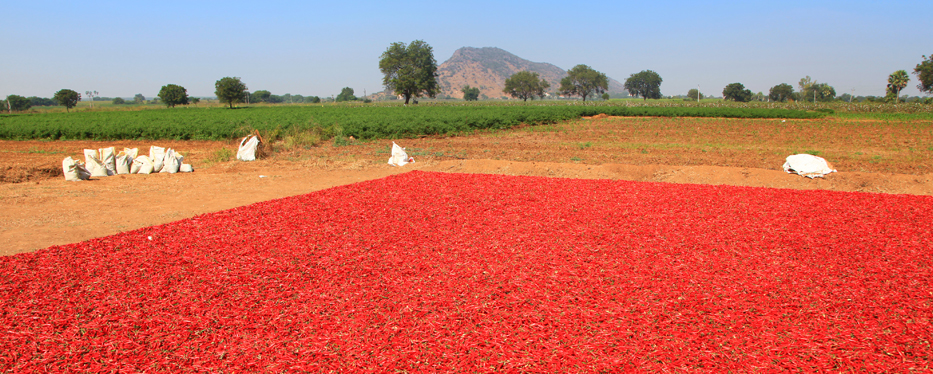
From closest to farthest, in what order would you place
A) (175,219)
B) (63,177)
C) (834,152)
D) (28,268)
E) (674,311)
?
(674,311), (28,268), (175,219), (63,177), (834,152)

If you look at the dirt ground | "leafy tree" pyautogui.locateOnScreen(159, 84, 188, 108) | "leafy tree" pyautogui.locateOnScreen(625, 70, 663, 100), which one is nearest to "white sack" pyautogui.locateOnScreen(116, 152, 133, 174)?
the dirt ground

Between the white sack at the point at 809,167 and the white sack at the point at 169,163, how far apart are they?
15809 mm

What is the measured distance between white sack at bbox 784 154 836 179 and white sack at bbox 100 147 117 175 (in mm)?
17084

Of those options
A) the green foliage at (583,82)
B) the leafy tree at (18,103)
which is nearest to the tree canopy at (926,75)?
the green foliage at (583,82)

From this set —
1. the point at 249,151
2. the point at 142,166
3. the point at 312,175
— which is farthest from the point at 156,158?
the point at 312,175

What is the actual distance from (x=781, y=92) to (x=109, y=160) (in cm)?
14678

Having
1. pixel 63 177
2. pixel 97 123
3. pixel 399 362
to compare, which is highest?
pixel 97 123

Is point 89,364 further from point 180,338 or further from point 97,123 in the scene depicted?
point 97,123

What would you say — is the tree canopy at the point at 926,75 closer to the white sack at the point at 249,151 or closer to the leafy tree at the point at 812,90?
the leafy tree at the point at 812,90

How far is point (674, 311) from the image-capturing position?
426 cm

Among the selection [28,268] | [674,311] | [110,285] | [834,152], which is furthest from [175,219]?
[834,152]

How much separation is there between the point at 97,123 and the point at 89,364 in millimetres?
32386

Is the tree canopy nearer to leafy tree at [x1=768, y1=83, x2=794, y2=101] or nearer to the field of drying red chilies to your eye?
leafy tree at [x1=768, y1=83, x2=794, y2=101]

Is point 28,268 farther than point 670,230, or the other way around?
point 670,230
